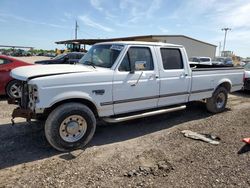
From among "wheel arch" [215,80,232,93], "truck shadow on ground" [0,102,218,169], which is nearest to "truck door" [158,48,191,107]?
"truck shadow on ground" [0,102,218,169]

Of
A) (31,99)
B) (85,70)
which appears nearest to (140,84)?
(85,70)

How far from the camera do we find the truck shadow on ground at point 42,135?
408 centimetres

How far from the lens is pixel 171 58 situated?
573 centimetres

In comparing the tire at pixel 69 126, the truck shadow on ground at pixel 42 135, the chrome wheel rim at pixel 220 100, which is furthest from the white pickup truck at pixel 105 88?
the chrome wheel rim at pixel 220 100

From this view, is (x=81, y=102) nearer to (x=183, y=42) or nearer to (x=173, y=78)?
(x=173, y=78)

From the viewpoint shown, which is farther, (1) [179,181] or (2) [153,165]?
(2) [153,165]

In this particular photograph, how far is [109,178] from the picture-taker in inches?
137

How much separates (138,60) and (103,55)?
0.78 m

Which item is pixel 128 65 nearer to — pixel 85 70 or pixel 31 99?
pixel 85 70

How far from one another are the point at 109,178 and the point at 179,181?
103 centimetres

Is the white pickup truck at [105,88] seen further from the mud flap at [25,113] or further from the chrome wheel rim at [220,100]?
the chrome wheel rim at [220,100]

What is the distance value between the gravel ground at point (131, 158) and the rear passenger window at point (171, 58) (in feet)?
4.94

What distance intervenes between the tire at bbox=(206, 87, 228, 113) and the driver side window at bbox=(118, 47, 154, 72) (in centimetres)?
273

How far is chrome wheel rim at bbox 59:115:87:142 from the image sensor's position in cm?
422
